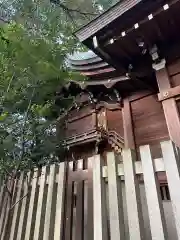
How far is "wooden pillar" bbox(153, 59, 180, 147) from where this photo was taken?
3653mm

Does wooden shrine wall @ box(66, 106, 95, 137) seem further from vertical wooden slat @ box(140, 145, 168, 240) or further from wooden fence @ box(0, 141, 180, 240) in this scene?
vertical wooden slat @ box(140, 145, 168, 240)

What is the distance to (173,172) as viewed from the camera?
164 centimetres

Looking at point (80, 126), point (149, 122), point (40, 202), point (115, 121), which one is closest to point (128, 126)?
point (149, 122)

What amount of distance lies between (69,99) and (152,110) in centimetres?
229

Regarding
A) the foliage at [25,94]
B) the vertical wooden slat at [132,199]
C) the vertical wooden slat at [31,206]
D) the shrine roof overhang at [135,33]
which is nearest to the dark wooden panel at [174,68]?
the shrine roof overhang at [135,33]

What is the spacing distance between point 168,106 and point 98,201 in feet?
8.10

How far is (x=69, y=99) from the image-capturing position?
608 centimetres

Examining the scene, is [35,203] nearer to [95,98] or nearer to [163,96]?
[163,96]

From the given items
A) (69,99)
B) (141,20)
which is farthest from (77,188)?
(69,99)

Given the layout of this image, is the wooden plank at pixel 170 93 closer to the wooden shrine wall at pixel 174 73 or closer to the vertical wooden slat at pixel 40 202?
the wooden shrine wall at pixel 174 73

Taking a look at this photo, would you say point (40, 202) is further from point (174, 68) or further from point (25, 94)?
point (174, 68)

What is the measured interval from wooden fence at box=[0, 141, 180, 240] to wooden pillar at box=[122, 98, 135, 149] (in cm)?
273

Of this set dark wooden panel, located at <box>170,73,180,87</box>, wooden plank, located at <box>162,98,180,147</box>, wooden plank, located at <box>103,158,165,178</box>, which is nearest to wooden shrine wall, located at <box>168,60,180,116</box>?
dark wooden panel, located at <box>170,73,180,87</box>

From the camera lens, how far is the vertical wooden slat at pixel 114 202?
5.77 ft
